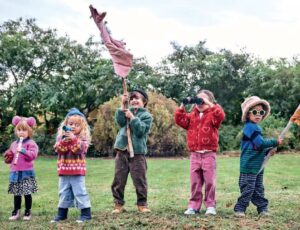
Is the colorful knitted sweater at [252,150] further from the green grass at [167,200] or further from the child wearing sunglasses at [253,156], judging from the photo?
the green grass at [167,200]

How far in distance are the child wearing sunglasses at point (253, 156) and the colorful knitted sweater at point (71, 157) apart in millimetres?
2047

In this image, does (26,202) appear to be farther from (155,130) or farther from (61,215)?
(155,130)

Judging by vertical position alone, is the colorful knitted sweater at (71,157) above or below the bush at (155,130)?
below

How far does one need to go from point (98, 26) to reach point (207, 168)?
2404 mm

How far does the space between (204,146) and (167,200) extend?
2.18 metres

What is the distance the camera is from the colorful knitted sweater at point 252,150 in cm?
664

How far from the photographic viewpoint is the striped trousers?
22.0ft

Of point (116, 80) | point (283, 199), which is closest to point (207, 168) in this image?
point (283, 199)

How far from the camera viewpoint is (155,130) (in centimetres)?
1812

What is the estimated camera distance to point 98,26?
23.5 feet

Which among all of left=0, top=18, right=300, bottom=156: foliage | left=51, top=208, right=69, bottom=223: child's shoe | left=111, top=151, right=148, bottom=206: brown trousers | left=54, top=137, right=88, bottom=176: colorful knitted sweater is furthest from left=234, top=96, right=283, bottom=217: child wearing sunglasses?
left=0, top=18, right=300, bottom=156: foliage

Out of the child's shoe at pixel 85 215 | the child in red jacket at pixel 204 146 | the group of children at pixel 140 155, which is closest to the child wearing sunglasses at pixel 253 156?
the group of children at pixel 140 155

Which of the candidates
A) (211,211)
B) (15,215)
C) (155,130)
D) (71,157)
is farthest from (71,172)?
(155,130)

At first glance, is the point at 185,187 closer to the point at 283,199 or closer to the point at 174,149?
the point at 283,199
